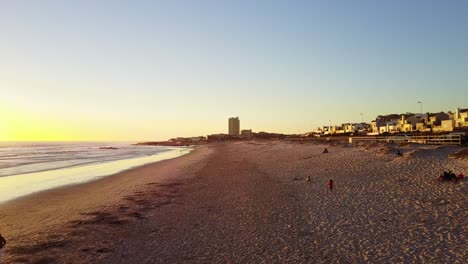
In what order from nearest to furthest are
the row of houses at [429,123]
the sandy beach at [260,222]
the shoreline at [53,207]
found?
the sandy beach at [260,222] → the shoreline at [53,207] → the row of houses at [429,123]

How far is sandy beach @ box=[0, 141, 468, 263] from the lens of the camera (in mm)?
9867

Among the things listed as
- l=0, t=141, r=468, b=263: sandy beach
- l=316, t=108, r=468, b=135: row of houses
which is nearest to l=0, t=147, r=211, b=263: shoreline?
l=0, t=141, r=468, b=263: sandy beach

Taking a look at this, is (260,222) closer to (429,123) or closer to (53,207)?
(53,207)

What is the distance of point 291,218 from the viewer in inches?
531

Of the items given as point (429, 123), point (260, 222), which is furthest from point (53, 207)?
point (429, 123)

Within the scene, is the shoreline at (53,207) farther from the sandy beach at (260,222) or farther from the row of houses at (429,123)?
the row of houses at (429,123)

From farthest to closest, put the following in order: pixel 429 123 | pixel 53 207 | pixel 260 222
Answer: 1. pixel 429 123
2. pixel 53 207
3. pixel 260 222

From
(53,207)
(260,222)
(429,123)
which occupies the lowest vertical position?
(53,207)

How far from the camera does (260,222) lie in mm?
13258

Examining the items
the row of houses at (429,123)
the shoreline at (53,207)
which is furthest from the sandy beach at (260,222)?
the row of houses at (429,123)

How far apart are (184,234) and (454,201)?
1088 cm

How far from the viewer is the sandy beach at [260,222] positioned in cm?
987

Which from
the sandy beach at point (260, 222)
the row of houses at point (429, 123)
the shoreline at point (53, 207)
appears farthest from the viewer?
the row of houses at point (429, 123)

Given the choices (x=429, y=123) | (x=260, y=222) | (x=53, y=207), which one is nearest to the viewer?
(x=260, y=222)
